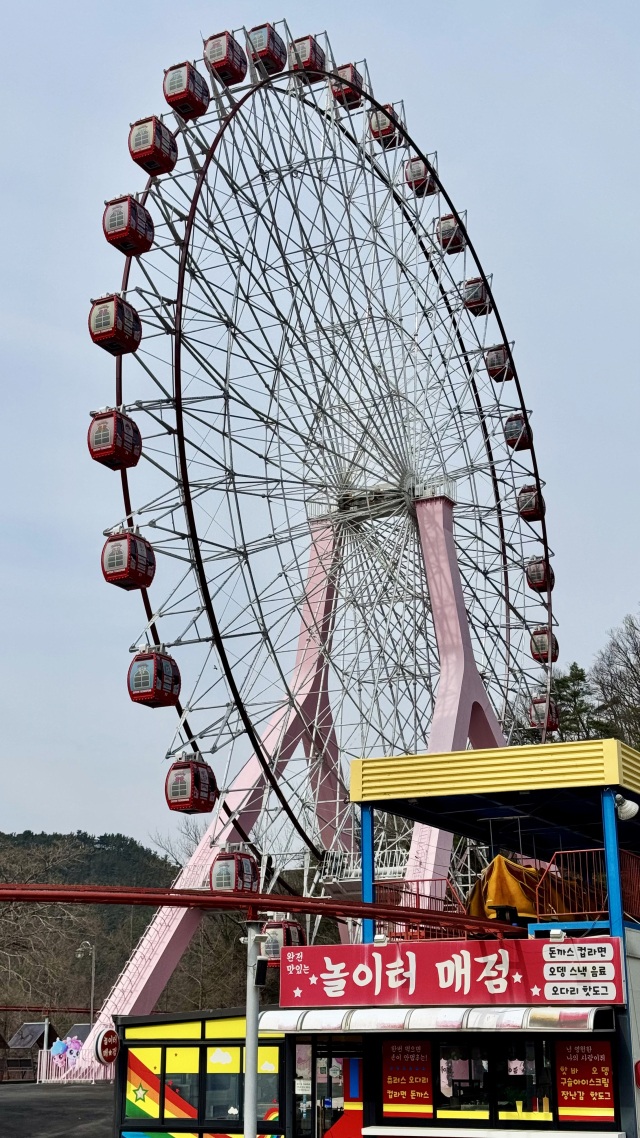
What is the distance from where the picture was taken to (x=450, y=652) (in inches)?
1017

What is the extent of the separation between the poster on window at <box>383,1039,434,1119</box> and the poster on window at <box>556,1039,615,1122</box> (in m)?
1.52

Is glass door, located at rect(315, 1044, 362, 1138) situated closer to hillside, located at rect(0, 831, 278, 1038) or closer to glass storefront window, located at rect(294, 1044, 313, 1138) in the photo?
glass storefront window, located at rect(294, 1044, 313, 1138)

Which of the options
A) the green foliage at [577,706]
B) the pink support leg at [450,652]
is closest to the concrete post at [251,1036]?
the pink support leg at [450,652]

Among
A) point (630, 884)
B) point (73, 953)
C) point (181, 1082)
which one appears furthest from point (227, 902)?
point (73, 953)

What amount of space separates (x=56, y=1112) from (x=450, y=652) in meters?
11.3

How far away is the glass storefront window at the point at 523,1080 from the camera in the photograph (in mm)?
13445

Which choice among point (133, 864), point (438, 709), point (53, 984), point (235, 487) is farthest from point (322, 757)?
point (133, 864)

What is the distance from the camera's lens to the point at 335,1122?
1456 centimetres

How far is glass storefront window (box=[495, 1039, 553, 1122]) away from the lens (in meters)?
13.4

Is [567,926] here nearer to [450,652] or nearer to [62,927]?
[450,652]

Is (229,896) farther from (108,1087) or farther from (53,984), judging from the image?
(53,984)

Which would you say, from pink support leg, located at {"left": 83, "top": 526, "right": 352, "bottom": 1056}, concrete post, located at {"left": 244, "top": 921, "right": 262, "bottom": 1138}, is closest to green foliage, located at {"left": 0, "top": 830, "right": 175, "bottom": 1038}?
pink support leg, located at {"left": 83, "top": 526, "right": 352, "bottom": 1056}

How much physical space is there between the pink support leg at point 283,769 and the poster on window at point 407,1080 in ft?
26.5

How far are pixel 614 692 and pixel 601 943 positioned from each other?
44.7 meters
